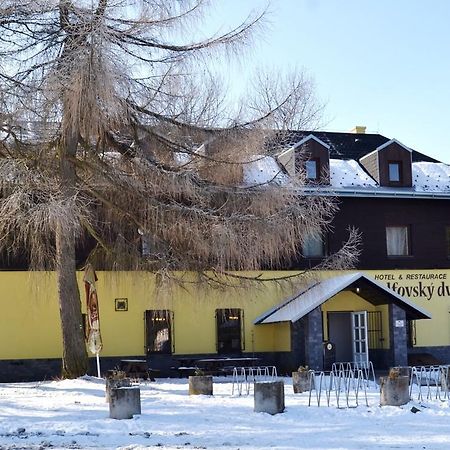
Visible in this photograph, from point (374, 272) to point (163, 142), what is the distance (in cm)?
1087

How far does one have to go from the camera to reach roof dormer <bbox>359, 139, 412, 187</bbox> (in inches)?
1162

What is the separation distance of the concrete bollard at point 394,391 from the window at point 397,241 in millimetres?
14284

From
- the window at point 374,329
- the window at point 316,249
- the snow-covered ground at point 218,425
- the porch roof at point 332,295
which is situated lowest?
the snow-covered ground at point 218,425

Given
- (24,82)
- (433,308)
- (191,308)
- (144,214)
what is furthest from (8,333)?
(433,308)

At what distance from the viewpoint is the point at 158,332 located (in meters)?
27.2

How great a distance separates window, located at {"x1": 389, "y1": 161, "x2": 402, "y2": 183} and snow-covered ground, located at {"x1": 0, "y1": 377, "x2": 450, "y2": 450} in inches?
536

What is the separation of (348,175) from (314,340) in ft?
23.5

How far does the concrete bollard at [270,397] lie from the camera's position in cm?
1465

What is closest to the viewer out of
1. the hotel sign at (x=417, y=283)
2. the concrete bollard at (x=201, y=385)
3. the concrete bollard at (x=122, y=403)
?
the concrete bollard at (x=122, y=403)

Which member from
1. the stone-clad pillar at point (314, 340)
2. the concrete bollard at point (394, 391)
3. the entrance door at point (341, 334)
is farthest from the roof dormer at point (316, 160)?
the concrete bollard at point (394, 391)

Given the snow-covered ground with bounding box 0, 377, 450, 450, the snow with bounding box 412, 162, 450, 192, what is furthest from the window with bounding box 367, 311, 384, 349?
the snow-covered ground with bounding box 0, 377, 450, 450

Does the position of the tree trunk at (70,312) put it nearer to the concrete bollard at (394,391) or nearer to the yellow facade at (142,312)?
the yellow facade at (142,312)

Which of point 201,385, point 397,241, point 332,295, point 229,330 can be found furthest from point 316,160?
point 201,385

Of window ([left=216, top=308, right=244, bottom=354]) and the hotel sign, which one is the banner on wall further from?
the hotel sign
